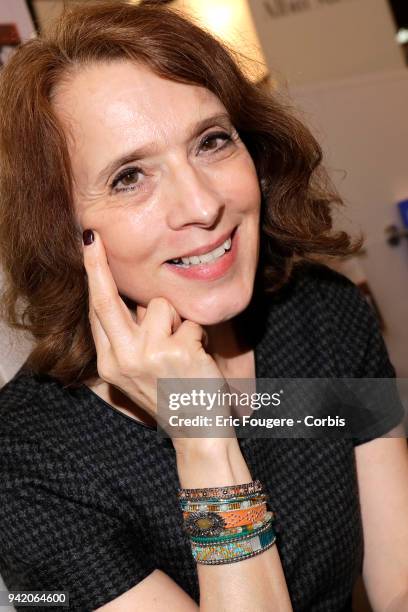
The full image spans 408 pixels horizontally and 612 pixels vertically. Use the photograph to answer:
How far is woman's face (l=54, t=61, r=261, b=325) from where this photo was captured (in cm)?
114

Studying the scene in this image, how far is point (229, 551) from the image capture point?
1046mm

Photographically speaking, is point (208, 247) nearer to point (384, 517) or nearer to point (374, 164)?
point (384, 517)

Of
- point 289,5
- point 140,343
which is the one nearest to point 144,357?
point 140,343

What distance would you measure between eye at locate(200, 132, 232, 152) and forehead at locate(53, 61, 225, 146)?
45mm

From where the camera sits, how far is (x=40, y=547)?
1.07 metres

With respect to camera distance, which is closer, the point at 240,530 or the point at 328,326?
the point at 240,530

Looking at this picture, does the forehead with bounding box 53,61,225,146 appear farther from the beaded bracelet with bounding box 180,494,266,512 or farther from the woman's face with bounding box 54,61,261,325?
the beaded bracelet with bounding box 180,494,266,512

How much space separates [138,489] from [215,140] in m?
0.69

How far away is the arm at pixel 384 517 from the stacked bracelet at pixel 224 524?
1.31 ft

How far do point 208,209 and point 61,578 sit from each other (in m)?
0.69

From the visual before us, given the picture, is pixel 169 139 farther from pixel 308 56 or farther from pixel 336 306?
pixel 308 56

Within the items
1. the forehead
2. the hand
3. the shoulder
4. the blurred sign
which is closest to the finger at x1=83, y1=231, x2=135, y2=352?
the hand

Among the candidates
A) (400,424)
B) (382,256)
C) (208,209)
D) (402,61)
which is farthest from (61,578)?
(402,61)

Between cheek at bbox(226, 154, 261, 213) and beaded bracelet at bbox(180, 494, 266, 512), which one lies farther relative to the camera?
cheek at bbox(226, 154, 261, 213)
